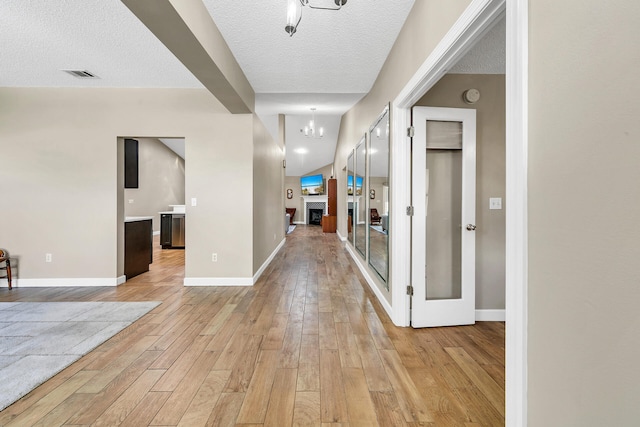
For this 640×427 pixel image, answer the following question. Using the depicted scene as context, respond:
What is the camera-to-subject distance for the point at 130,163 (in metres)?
4.21

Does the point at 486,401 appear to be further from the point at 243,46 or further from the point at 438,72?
the point at 243,46

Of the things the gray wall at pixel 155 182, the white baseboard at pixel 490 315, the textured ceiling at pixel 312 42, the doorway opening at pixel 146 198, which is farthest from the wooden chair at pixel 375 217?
the gray wall at pixel 155 182

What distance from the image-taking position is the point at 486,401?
159 cm

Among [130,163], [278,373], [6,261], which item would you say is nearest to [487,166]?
[278,373]

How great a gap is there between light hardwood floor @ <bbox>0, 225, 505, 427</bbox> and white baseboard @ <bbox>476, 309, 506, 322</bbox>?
9 cm

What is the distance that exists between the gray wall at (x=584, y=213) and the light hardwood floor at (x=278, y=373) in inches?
33.9

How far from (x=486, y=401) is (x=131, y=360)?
2307 mm

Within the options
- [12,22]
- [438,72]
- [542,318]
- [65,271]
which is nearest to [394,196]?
[438,72]

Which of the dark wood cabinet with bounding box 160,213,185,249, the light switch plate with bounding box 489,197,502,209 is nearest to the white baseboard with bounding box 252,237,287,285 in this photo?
the dark wood cabinet with bounding box 160,213,185,249

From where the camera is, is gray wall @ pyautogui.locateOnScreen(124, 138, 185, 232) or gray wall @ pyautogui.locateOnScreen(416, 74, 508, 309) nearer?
gray wall @ pyautogui.locateOnScreen(416, 74, 508, 309)

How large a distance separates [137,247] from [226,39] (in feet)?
11.2

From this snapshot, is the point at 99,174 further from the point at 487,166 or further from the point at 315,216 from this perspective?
the point at 315,216

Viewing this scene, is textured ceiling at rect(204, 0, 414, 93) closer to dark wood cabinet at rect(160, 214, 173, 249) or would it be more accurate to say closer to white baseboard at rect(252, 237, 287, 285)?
white baseboard at rect(252, 237, 287, 285)

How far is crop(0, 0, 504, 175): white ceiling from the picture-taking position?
2.25m
